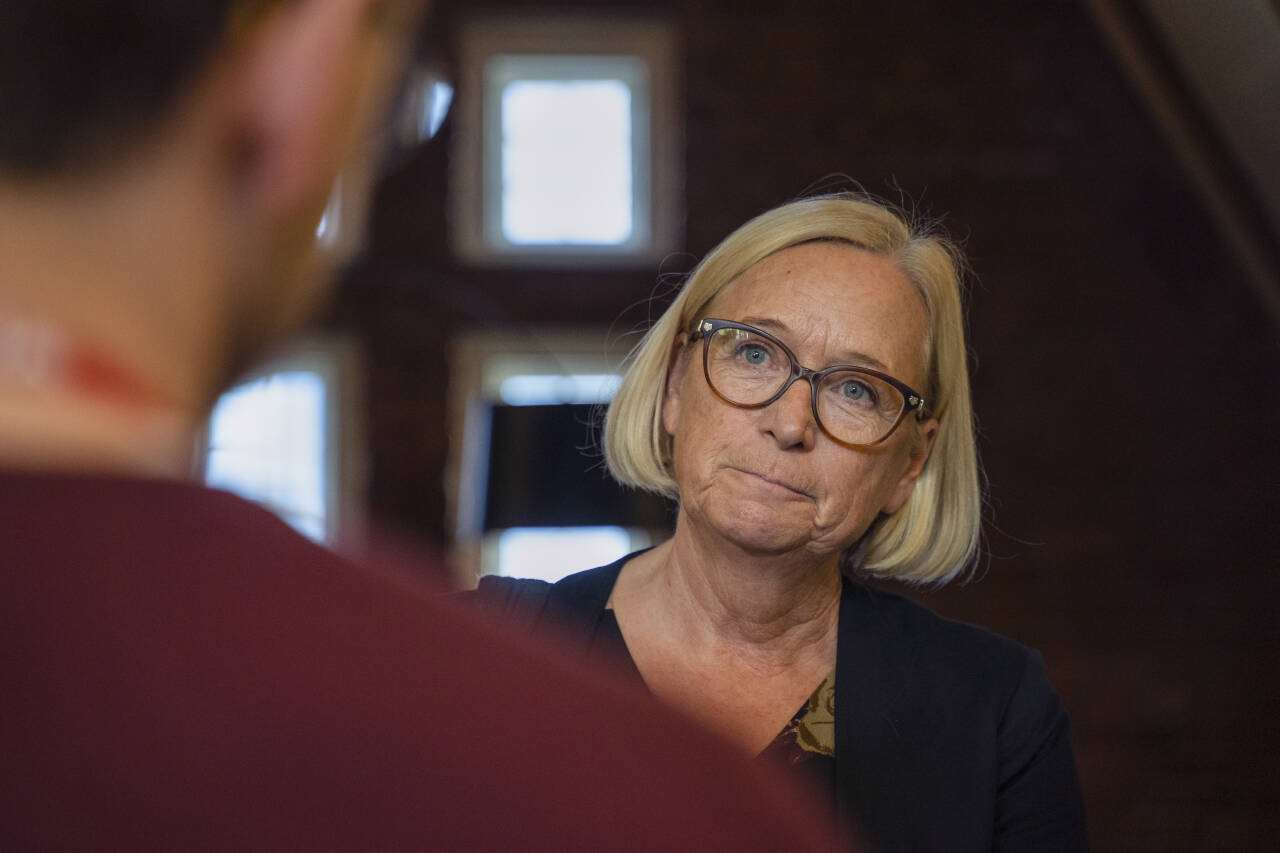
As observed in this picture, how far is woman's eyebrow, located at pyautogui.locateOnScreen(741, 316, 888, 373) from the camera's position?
160 centimetres

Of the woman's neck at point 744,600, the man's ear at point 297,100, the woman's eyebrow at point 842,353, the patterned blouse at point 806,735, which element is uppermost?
the woman's eyebrow at point 842,353

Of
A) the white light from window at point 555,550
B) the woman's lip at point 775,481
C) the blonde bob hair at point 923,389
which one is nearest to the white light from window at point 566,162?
the white light from window at point 555,550

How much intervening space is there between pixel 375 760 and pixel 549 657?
0.19 ft

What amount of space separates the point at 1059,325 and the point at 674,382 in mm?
5324

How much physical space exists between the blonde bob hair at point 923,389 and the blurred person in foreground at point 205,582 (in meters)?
1.26

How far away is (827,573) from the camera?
169 cm

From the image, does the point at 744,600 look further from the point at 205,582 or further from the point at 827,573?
the point at 205,582

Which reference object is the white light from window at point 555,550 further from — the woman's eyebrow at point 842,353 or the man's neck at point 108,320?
the man's neck at point 108,320

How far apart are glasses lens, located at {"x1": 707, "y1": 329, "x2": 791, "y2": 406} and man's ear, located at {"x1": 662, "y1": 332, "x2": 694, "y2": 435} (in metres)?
0.09

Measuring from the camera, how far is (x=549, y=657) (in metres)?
0.39

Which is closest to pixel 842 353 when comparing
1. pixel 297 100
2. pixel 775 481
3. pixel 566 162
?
pixel 775 481

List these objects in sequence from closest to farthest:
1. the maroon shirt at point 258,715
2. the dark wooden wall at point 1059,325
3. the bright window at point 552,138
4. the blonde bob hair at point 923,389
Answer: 1. the maroon shirt at point 258,715
2. the blonde bob hair at point 923,389
3. the dark wooden wall at point 1059,325
4. the bright window at point 552,138

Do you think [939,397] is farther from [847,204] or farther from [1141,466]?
[1141,466]

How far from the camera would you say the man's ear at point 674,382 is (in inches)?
67.9
